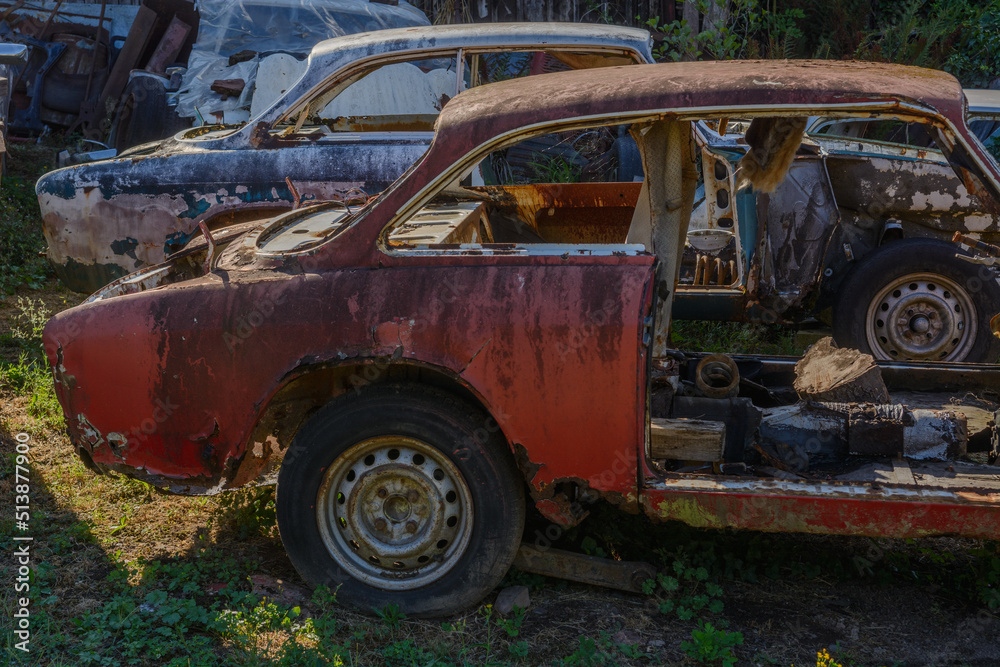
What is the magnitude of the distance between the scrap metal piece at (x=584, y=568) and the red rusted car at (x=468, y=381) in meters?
0.21

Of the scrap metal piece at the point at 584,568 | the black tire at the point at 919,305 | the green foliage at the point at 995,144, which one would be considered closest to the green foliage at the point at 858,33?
the green foliage at the point at 995,144

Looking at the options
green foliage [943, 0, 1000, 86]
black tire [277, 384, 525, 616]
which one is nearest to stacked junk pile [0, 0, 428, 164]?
green foliage [943, 0, 1000, 86]

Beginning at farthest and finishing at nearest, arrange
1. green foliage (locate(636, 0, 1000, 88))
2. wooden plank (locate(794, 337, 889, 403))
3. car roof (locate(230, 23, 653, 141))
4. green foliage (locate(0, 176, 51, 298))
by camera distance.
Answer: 1. green foliage (locate(636, 0, 1000, 88))
2. green foliage (locate(0, 176, 51, 298))
3. car roof (locate(230, 23, 653, 141))
4. wooden plank (locate(794, 337, 889, 403))

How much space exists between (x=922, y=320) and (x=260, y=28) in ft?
26.3

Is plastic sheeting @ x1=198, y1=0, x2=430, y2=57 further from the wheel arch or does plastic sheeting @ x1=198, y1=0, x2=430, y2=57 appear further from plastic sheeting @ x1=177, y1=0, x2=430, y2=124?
the wheel arch

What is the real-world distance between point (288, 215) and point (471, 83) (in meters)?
2.28

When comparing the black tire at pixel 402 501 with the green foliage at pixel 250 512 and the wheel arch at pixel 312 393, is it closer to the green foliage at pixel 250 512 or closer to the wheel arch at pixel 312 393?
the wheel arch at pixel 312 393

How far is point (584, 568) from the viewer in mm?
3240

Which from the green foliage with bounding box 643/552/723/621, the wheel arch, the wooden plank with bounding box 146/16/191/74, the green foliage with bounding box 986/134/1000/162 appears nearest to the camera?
the wheel arch

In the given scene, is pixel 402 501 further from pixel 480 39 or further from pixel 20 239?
pixel 20 239

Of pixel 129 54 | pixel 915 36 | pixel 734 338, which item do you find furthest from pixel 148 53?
pixel 915 36

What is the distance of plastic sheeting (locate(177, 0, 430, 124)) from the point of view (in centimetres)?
953

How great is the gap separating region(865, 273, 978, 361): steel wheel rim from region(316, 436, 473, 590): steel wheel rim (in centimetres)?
344

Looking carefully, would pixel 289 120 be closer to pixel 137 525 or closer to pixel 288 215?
pixel 288 215
